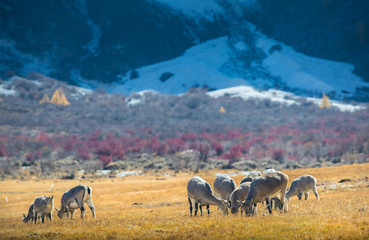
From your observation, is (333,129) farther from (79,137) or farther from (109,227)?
(109,227)

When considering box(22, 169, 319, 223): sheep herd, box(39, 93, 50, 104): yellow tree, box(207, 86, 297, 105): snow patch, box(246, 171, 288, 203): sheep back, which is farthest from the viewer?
box(207, 86, 297, 105): snow patch

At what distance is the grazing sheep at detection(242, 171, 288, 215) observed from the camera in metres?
22.0

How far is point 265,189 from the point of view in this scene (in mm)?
22297

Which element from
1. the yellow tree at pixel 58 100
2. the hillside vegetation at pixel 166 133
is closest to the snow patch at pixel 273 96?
the hillside vegetation at pixel 166 133

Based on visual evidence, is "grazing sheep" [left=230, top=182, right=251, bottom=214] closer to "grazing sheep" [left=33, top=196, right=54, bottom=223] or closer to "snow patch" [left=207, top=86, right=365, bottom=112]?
"grazing sheep" [left=33, top=196, right=54, bottom=223]

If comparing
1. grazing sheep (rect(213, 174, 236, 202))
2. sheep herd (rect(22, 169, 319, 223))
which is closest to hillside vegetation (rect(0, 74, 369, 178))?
sheep herd (rect(22, 169, 319, 223))

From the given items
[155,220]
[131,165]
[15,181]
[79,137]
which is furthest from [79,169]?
[155,220]

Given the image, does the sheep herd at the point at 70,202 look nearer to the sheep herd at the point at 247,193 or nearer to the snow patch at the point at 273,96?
the sheep herd at the point at 247,193

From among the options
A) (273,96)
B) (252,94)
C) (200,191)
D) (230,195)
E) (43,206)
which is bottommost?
(43,206)

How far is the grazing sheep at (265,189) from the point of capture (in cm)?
2202

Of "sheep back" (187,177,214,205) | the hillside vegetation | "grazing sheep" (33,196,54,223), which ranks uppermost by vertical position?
the hillside vegetation

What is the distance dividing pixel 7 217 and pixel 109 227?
14.8 metres

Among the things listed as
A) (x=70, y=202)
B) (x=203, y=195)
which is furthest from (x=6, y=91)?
(x=203, y=195)

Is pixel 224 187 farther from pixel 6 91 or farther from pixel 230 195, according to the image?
pixel 6 91
